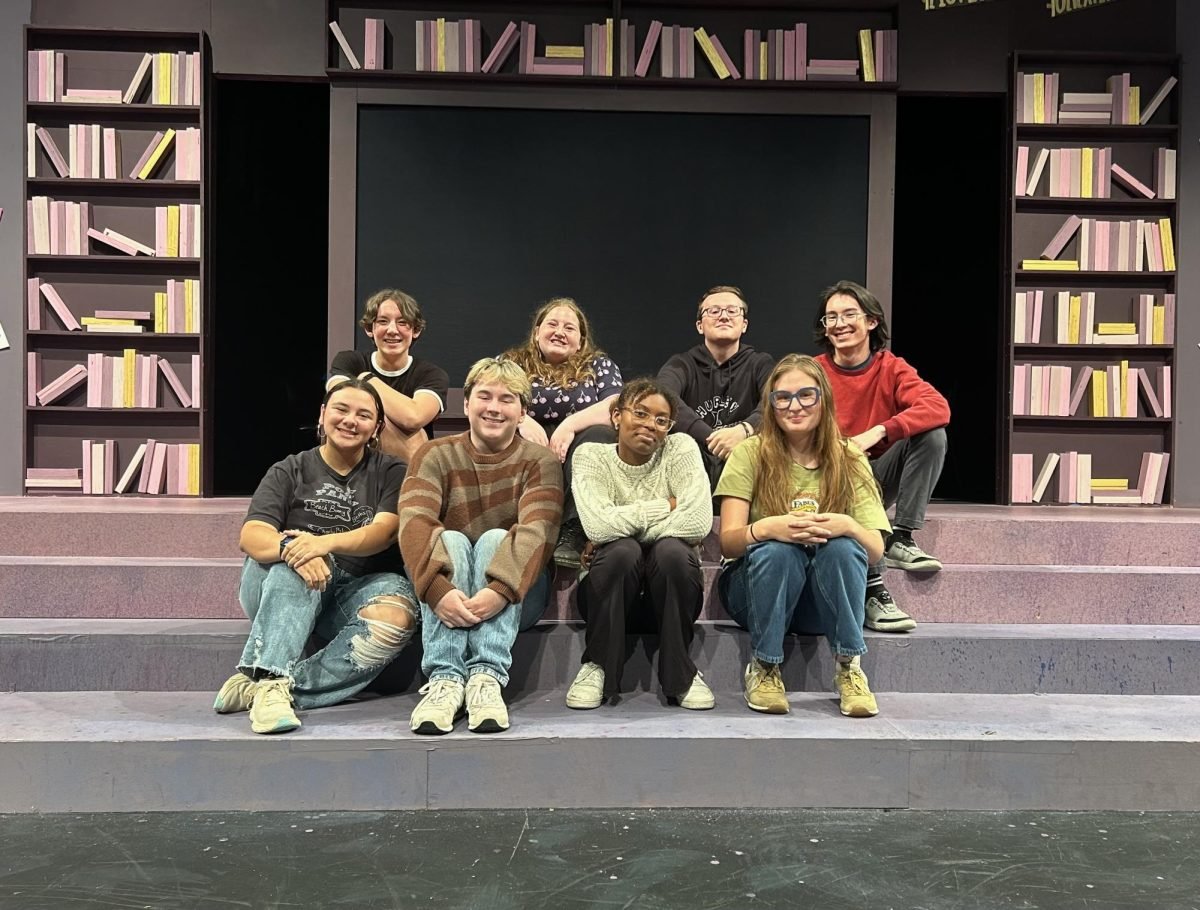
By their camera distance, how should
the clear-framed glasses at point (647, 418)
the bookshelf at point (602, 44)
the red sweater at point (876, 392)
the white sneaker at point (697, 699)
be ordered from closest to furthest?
1. the white sneaker at point (697, 699)
2. the clear-framed glasses at point (647, 418)
3. the red sweater at point (876, 392)
4. the bookshelf at point (602, 44)

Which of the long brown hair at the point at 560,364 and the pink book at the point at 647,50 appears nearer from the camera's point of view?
the long brown hair at the point at 560,364

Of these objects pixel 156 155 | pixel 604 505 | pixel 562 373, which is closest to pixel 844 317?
pixel 562 373

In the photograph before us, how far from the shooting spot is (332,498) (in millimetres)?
2311

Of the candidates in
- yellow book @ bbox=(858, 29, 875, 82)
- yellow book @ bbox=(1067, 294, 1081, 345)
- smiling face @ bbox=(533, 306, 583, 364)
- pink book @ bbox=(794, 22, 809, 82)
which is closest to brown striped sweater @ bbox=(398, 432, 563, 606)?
smiling face @ bbox=(533, 306, 583, 364)

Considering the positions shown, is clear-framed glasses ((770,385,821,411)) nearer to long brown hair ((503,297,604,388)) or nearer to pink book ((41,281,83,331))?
long brown hair ((503,297,604,388))

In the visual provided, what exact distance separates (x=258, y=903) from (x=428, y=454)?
108 centimetres

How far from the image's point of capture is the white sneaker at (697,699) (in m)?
2.20

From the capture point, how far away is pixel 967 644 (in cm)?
245

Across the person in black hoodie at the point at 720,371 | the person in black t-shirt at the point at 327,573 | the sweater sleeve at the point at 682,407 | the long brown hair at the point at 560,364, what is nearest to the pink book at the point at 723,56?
the person in black hoodie at the point at 720,371

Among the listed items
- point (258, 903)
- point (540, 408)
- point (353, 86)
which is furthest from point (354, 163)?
point (258, 903)

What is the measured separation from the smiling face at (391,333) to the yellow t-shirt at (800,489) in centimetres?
132

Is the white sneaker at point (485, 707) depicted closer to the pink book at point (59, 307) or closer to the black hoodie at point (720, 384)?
the black hoodie at point (720, 384)

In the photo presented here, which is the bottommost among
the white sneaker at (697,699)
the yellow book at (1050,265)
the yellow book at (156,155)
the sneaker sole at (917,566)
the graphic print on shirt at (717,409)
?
the white sneaker at (697,699)

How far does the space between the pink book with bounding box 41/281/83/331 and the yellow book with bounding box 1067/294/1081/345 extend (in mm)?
4454
